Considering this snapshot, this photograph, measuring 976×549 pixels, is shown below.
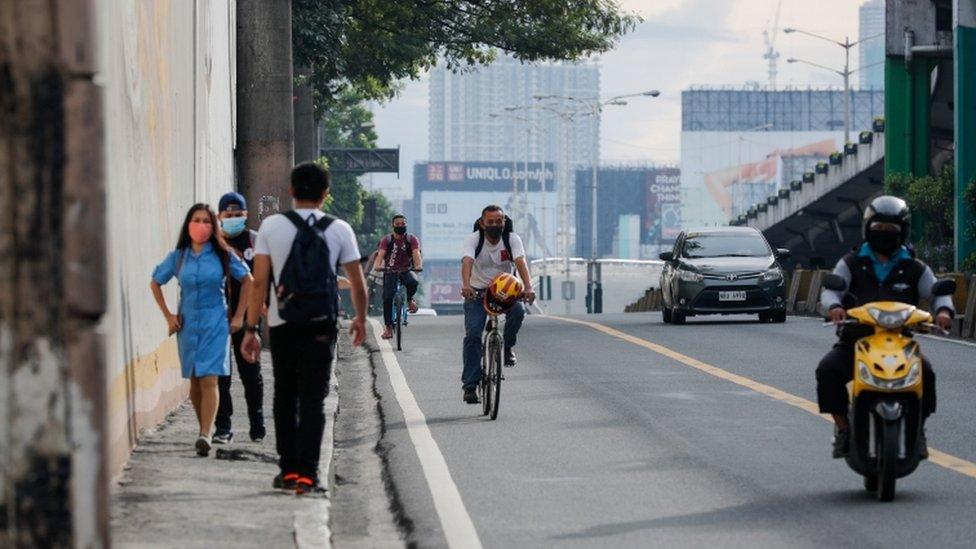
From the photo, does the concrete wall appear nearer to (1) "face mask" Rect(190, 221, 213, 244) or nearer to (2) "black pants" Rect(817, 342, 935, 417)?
(1) "face mask" Rect(190, 221, 213, 244)

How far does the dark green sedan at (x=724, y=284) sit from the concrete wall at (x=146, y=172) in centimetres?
1298

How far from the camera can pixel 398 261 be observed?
2483 cm

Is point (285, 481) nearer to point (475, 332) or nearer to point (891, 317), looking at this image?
point (891, 317)

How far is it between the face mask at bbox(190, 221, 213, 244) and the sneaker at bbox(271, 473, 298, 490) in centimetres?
185

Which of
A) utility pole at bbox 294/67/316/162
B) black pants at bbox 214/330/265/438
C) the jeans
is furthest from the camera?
utility pole at bbox 294/67/316/162

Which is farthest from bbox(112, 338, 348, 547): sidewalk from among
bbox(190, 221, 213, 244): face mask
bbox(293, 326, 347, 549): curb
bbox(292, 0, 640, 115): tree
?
bbox(292, 0, 640, 115): tree

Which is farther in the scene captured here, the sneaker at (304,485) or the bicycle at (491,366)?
the bicycle at (491,366)

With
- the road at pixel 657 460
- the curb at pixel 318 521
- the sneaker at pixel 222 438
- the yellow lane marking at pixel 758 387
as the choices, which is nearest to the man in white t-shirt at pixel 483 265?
the road at pixel 657 460

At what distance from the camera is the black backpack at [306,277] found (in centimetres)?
1002

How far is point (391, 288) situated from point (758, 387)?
310 inches

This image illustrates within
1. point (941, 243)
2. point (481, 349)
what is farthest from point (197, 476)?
point (941, 243)

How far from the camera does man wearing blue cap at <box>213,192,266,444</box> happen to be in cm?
1248

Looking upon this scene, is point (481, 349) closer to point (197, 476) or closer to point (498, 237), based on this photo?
point (498, 237)

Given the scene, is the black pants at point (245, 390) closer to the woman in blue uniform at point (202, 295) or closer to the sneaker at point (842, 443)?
the woman in blue uniform at point (202, 295)
